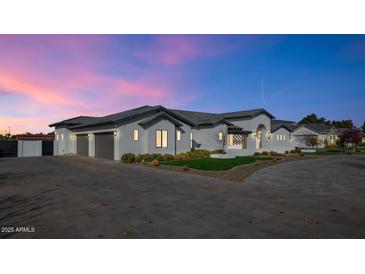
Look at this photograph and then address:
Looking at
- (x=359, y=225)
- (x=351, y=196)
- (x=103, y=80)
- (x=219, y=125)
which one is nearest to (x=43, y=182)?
(x=103, y=80)

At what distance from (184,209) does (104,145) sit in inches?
799

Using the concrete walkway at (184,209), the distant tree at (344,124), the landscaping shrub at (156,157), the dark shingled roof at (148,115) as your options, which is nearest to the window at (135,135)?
the dark shingled roof at (148,115)

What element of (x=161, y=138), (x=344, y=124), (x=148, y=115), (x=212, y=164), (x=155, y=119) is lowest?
(x=212, y=164)

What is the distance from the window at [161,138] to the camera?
2375cm

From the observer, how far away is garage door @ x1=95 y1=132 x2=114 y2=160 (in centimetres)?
2386

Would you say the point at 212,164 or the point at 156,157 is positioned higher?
the point at 156,157

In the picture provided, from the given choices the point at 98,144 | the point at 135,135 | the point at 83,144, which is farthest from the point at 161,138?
the point at 83,144

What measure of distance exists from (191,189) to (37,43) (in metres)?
9.78

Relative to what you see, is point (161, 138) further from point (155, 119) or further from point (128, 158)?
point (128, 158)

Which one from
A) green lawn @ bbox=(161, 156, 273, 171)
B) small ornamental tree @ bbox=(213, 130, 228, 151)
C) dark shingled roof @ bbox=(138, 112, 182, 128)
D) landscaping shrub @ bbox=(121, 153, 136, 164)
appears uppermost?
dark shingled roof @ bbox=(138, 112, 182, 128)

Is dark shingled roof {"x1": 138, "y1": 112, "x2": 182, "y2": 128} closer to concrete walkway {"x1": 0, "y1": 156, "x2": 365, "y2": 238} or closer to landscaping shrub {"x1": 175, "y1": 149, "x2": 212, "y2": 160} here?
landscaping shrub {"x1": 175, "y1": 149, "x2": 212, "y2": 160}

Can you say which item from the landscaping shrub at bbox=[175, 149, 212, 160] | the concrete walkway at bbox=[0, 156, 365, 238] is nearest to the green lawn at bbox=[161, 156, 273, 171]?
the landscaping shrub at bbox=[175, 149, 212, 160]

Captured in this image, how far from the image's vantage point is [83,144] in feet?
101

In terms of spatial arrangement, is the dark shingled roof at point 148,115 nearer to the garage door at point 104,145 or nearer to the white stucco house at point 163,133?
the white stucco house at point 163,133
